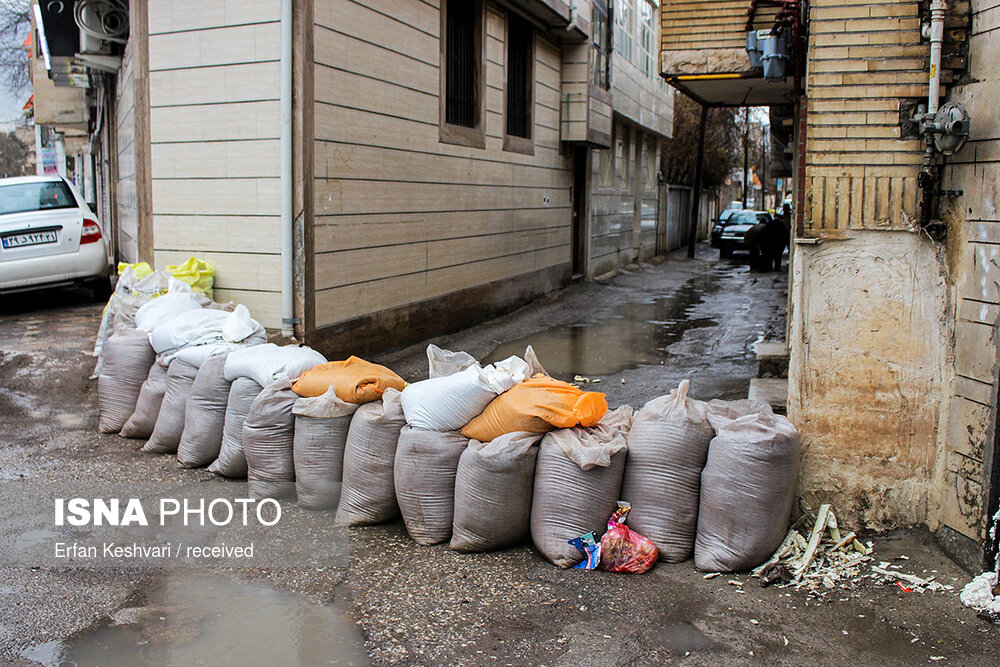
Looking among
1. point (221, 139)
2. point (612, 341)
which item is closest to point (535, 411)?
point (221, 139)

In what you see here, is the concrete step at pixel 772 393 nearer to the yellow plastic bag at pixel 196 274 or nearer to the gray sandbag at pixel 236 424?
the gray sandbag at pixel 236 424

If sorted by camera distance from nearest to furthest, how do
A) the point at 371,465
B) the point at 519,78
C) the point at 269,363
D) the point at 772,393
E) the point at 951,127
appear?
the point at 951,127 → the point at 371,465 → the point at 269,363 → the point at 772,393 → the point at 519,78

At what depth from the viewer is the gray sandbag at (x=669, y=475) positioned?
4.16 metres

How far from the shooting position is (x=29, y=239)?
9.62 meters

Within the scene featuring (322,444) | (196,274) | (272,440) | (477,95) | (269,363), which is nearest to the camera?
(322,444)

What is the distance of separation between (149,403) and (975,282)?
497cm

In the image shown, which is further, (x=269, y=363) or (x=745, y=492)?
(x=269, y=363)

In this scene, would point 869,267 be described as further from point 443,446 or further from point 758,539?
point 443,446

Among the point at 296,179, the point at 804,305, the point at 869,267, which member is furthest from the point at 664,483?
the point at 296,179

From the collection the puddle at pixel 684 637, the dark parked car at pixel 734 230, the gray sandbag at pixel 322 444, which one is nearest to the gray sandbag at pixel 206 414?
the gray sandbag at pixel 322 444

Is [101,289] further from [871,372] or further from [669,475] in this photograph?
[871,372]

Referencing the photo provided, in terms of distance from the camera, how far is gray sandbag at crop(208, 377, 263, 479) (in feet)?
17.0

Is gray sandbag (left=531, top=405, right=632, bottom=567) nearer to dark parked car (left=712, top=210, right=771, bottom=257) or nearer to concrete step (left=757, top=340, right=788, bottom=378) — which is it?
concrete step (left=757, top=340, right=788, bottom=378)

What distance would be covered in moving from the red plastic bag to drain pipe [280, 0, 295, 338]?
13.8 ft
